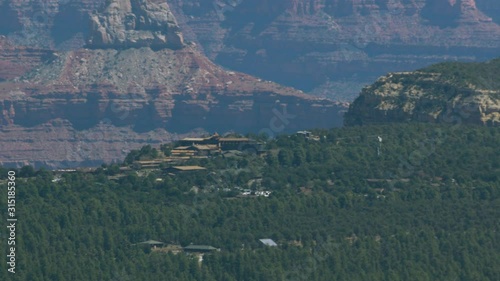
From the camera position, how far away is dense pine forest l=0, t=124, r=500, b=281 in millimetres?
143375

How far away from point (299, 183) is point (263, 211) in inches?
494

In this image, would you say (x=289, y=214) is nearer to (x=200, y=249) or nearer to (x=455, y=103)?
(x=200, y=249)

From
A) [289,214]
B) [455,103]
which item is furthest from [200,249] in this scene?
[455,103]

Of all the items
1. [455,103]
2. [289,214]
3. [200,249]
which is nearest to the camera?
[200,249]

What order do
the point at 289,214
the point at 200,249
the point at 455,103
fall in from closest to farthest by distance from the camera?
the point at 200,249
the point at 289,214
the point at 455,103

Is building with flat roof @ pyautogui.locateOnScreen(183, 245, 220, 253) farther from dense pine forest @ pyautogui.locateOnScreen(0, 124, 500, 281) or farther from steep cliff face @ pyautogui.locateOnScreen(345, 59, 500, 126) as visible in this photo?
steep cliff face @ pyautogui.locateOnScreen(345, 59, 500, 126)

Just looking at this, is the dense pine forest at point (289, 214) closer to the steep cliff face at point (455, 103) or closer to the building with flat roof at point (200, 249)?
the building with flat roof at point (200, 249)

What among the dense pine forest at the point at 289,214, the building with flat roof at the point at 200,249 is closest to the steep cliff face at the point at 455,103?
the dense pine forest at the point at 289,214

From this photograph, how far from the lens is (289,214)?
6225 inches

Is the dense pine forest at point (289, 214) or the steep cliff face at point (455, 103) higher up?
the steep cliff face at point (455, 103)

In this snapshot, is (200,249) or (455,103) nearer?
(200,249)

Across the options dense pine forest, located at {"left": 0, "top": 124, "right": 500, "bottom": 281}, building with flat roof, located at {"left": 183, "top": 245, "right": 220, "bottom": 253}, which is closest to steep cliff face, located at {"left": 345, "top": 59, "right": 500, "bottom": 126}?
dense pine forest, located at {"left": 0, "top": 124, "right": 500, "bottom": 281}

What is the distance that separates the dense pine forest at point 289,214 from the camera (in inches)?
5645

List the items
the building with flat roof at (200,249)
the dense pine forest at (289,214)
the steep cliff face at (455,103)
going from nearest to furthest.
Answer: the dense pine forest at (289,214)
the building with flat roof at (200,249)
the steep cliff face at (455,103)
